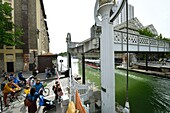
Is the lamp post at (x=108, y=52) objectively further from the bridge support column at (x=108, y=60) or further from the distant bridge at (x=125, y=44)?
the distant bridge at (x=125, y=44)

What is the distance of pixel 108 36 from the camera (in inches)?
241

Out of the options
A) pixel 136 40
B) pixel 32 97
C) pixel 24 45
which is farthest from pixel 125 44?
pixel 24 45

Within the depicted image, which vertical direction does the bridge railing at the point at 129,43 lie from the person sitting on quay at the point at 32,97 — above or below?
above

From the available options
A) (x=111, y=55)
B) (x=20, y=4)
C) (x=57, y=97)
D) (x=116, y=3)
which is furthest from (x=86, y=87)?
(x=20, y=4)

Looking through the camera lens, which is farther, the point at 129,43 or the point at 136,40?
the point at 136,40

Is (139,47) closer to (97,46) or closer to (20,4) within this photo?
(97,46)

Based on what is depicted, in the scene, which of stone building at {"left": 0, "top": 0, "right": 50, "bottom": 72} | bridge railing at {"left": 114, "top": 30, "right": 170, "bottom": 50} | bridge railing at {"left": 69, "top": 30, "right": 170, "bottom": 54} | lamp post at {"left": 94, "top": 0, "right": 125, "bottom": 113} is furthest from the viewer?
stone building at {"left": 0, "top": 0, "right": 50, "bottom": 72}

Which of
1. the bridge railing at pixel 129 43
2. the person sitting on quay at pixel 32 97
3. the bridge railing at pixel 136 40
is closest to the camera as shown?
the person sitting on quay at pixel 32 97

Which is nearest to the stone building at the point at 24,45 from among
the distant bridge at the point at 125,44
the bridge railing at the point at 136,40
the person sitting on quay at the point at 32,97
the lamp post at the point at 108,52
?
the distant bridge at the point at 125,44

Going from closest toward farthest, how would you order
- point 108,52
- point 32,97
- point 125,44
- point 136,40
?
point 32,97 < point 108,52 < point 125,44 < point 136,40

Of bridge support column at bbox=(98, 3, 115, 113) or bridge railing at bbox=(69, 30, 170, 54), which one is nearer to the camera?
bridge support column at bbox=(98, 3, 115, 113)

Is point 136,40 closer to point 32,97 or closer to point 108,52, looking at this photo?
point 108,52

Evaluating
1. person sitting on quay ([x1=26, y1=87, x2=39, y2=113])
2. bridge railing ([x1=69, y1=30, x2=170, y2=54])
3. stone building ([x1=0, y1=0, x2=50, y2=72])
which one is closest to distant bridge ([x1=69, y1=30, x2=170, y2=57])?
bridge railing ([x1=69, y1=30, x2=170, y2=54])

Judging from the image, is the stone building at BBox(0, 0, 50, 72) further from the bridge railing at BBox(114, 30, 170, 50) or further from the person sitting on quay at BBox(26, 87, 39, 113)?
the person sitting on quay at BBox(26, 87, 39, 113)
